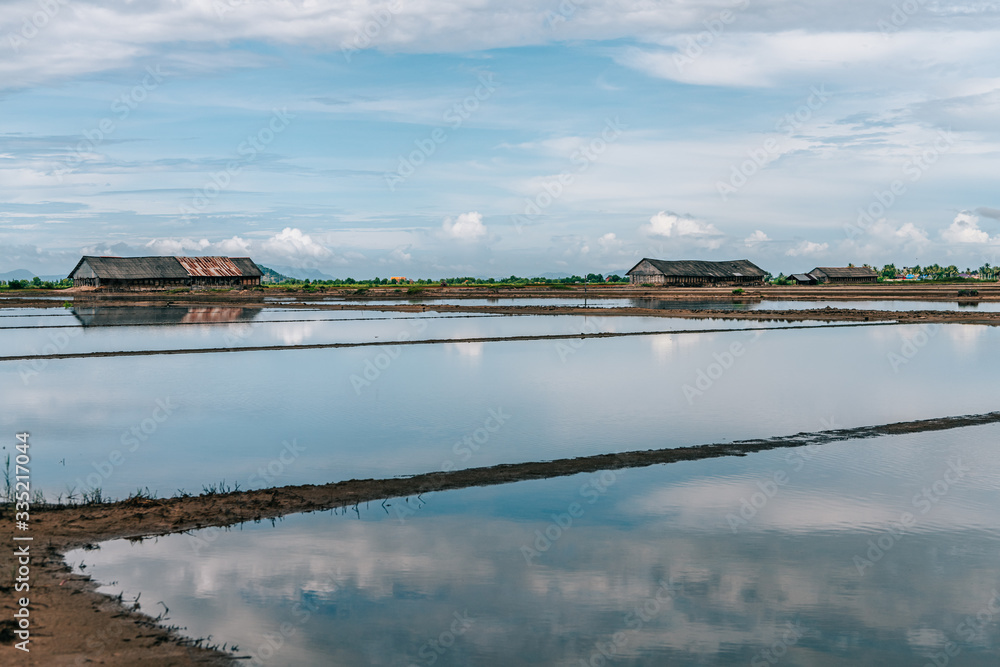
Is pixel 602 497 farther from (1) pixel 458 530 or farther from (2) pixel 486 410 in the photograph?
(2) pixel 486 410

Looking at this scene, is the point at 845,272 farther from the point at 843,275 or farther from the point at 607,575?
the point at 607,575

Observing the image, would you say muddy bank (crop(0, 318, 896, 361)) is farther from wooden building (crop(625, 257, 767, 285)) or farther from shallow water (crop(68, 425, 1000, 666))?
wooden building (crop(625, 257, 767, 285))

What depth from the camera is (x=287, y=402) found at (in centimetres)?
1862

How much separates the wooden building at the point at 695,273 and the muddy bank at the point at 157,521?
79889 mm

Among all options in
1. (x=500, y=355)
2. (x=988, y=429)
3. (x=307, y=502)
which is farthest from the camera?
(x=500, y=355)

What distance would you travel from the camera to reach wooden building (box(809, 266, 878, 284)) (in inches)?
4409

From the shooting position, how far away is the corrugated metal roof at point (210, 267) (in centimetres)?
8719

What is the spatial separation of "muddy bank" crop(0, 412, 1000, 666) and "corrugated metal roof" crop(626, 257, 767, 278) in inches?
3158

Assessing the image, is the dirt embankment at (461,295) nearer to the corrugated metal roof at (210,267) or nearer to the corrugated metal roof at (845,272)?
the corrugated metal roof at (210,267)

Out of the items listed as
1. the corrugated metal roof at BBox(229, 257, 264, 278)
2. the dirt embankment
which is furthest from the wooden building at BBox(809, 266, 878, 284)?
the corrugated metal roof at BBox(229, 257, 264, 278)

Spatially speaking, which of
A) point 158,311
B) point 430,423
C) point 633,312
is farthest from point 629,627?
point 158,311

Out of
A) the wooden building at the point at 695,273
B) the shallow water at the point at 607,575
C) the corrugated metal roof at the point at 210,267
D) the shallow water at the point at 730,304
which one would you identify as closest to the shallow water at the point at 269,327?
the shallow water at the point at 730,304

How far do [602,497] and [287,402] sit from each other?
9.84m

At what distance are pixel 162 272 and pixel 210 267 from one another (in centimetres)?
582
